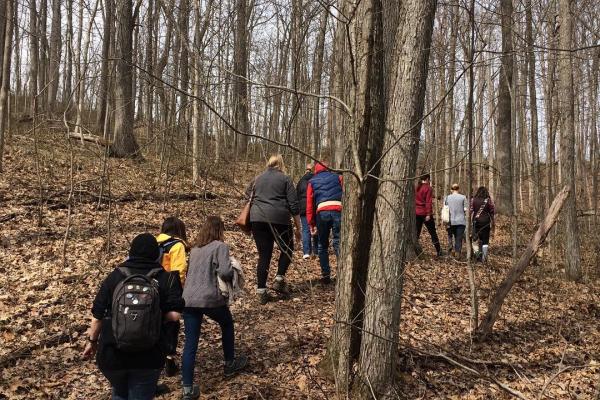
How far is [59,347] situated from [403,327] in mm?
4002

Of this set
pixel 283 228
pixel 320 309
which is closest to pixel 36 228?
pixel 283 228

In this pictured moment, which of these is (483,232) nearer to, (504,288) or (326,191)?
(504,288)

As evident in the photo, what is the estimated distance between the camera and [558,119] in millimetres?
9398

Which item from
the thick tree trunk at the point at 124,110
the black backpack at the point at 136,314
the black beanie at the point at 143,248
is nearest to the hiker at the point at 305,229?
the black beanie at the point at 143,248

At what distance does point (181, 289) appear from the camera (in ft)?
11.8

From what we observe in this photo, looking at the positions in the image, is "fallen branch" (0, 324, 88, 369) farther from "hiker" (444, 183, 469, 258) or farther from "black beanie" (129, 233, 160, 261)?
"hiker" (444, 183, 469, 258)

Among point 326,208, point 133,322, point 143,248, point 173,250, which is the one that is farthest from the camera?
point 326,208

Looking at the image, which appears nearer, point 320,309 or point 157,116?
point 320,309

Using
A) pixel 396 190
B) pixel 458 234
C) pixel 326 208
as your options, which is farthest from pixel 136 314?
pixel 458 234

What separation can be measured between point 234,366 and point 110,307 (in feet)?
5.66

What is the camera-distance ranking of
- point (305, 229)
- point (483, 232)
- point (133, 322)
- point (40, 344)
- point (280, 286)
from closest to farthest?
point (133, 322), point (40, 344), point (280, 286), point (305, 229), point (483, 232)

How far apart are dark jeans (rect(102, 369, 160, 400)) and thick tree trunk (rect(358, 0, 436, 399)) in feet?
5.62

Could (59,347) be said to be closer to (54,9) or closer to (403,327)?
(403,327)

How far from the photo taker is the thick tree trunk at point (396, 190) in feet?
12.6
